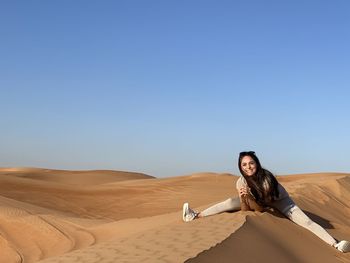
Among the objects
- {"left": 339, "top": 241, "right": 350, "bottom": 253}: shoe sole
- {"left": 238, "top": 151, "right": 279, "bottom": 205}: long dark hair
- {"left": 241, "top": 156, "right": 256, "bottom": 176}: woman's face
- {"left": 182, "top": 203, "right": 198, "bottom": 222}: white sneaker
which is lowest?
{"left": 339, "top": 241, "right": 350, "bottom": 253}: shoe sole

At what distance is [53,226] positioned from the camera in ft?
30.1

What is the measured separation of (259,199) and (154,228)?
1.56m

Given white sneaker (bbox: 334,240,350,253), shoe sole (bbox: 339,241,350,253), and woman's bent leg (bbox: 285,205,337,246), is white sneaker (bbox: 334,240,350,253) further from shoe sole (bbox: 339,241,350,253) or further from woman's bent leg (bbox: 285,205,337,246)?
woman's bent leg (bbox: 285,205,337,246)

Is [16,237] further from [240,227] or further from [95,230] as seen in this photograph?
[240,227]

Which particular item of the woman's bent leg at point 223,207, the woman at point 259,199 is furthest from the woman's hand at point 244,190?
the woman's bent leg at point 223,207

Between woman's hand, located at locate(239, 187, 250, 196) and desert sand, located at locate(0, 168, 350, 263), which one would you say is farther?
woman's hand, located at locate(239, 187, 250, 196)

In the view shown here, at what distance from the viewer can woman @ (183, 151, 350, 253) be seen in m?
6.63

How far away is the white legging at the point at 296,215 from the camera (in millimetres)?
6820

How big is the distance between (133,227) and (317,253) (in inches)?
132

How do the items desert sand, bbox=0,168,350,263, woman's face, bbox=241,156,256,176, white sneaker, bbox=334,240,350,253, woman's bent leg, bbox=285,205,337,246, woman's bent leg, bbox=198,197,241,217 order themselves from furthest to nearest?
1. woman's bent leg, bbox=198,197,241,217
2. woman's bent leg, bbox=285,205,337,246
3. woman's face, bbox=241,156,256,176
4. white sneaker, bbox=334,240,350,253
5. desert sand, bbox=0,168,350,263

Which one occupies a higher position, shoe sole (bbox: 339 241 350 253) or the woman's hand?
the woman's hand

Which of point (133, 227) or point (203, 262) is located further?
point (133, 227)

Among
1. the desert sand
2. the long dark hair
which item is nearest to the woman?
the long dark hair

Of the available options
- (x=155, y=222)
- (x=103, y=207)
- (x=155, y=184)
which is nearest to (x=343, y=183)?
(x=155, y=184)
